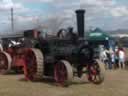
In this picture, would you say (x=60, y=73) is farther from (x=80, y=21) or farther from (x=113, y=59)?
(x=113, y=59)

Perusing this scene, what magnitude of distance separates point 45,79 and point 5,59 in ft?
10.1

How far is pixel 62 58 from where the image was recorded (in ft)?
46.0

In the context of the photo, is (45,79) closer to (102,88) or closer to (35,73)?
(35,73)

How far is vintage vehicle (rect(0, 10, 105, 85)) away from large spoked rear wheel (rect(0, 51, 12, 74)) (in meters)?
3.18

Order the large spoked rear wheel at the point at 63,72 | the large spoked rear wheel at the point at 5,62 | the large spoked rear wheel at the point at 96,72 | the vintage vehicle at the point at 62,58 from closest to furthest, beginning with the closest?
1. the large spoked rear wheel at the point at 63,72
2. the vintage vehicle at the point at 62,58
3. the large spoked rear wheel at the point at 96,72
4. the large spoked rear wheel at the point at 5,62

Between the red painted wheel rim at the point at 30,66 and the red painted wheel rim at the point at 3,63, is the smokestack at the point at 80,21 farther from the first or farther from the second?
the red painted wheel rim at the point at 3,63

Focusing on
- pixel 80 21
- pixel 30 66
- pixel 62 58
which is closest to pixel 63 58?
pixel 62 58

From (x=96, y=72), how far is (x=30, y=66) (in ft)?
7.68

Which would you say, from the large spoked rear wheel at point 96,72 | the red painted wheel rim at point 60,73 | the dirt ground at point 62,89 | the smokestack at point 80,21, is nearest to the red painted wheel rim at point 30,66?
the dirt ground at point 62,89

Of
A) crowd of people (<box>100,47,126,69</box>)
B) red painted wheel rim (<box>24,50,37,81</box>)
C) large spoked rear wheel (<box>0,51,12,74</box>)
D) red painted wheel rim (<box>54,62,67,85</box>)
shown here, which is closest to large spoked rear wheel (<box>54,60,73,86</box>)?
red painted wheel rim (<box>54,62,67,85</box>)

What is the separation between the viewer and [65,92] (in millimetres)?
12039

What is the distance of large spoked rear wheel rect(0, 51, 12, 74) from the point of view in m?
17.9

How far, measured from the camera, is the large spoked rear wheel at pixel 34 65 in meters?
13.8

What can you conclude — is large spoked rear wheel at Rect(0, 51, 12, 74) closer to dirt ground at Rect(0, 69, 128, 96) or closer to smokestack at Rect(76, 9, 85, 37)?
dirt ground at Rect(0, 69, 128, 96)
